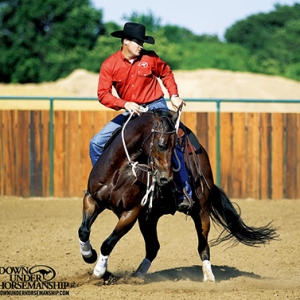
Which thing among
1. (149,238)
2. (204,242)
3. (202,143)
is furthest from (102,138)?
(202,143)

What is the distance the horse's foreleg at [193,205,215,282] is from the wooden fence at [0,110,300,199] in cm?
644

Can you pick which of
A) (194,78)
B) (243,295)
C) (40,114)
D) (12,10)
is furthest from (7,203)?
(12,10)

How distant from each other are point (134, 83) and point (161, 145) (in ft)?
3.53

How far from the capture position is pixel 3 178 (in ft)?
47.7

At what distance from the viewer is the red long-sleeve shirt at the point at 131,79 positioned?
24.3 feet

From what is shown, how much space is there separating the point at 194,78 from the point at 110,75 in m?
22.5

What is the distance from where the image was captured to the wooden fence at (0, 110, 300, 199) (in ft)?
46.8

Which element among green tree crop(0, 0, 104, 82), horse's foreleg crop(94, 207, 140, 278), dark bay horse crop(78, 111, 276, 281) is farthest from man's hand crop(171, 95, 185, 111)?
green tree crop(0, 0, 104, 82)

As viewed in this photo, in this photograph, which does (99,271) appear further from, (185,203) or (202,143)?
(202,143)

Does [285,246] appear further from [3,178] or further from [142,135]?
[3,178]

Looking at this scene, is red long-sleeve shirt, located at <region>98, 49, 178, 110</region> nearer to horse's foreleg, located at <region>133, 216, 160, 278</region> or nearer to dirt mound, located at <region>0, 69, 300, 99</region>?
horse's foreleg, located at <region>133, 216, 160, 278</region>

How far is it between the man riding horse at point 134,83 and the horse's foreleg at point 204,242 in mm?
522

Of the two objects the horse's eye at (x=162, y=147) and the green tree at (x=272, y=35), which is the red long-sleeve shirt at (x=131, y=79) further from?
the green tree at (x=272, y=35)

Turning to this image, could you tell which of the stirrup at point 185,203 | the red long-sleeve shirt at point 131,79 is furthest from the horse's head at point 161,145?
the stirrup at point 185,203
